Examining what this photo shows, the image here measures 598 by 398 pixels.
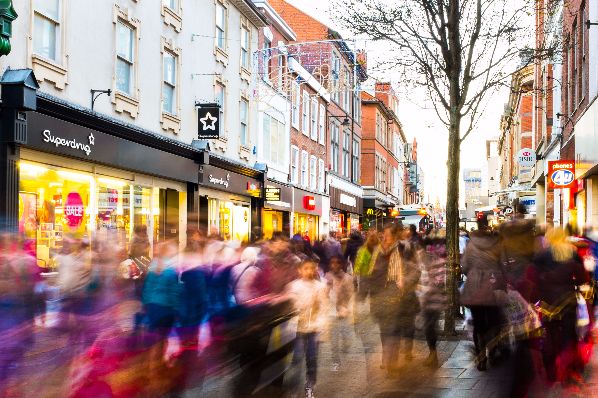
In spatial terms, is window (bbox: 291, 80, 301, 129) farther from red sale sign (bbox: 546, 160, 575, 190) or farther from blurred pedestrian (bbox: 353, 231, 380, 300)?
blurred pedestrian (bbox: 353, 231, 380, 300)

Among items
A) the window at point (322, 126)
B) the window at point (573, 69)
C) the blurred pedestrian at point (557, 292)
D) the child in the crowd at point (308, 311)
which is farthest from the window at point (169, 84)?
the window at point (322, 126)

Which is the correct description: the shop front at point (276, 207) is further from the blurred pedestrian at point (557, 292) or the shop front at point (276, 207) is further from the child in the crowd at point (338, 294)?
the blurred pedestrian at point (557, 292)

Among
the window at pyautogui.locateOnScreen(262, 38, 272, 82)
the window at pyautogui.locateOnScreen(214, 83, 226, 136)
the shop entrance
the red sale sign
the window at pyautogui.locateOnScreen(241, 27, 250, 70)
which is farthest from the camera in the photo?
the window at pyautogui.locateOnScreen(262, 38, 272, 82)

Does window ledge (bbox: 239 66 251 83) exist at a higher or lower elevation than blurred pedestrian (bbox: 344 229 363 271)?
higher

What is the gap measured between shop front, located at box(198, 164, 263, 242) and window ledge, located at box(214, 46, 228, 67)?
10.7ft

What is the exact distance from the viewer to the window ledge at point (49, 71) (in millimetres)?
13991

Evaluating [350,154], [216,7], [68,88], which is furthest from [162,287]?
[350,154]

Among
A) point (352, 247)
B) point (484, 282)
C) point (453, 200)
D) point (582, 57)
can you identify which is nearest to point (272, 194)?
point (582, 57)

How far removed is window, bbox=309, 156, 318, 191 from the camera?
37969 mm

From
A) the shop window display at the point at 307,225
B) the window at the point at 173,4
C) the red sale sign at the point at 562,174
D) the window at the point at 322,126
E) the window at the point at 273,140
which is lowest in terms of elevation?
the shop window display at the point at 307,225

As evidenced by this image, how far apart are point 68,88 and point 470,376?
9.64 m

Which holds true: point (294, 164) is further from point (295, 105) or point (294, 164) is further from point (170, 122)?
point (170, 122)

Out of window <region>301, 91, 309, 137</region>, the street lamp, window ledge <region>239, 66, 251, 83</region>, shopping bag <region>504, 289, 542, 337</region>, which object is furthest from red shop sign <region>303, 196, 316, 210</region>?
the street lamp

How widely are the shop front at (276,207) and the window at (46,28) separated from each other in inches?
557
